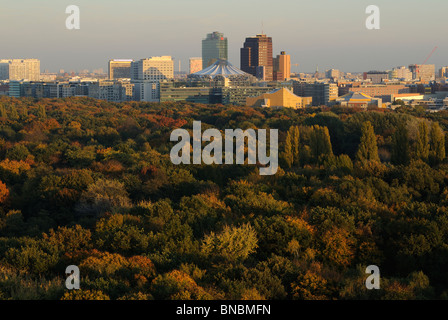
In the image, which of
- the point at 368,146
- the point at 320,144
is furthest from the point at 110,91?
the point at 368,146

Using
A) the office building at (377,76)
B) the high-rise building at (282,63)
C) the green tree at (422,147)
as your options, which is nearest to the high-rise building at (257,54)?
the high-rise building at (282,63)

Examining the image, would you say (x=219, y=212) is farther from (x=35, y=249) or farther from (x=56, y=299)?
(x=56, y=299)

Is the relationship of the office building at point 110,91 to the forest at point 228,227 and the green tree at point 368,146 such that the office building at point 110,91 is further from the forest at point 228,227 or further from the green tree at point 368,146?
the green tree at point 368,146

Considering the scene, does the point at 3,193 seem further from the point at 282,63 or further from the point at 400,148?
the point at 282,63

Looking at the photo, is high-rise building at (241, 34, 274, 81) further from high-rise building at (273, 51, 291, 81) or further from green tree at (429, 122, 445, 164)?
green tree at (429, 122, 445, 164)

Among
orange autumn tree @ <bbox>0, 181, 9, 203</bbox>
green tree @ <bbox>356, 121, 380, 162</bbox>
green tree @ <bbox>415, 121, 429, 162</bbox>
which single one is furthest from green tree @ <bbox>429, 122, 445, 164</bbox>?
orange autumn tree @ <bbox>0, 181, 9, 203</bbox>

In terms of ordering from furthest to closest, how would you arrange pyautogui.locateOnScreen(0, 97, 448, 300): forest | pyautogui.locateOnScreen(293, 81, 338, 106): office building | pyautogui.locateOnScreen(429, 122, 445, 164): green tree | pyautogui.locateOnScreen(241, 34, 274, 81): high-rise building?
pyautogui.locateOnScreen(241, 34, 274, 81): high-rise building, pyautogui.locateOnScreen(293, 81, 338, 106): office building, pyautogui.locateOnScreen(429, 122, 445, 164): green tree, pyautogui.locateOnScreen(0, 97, 448, 300): forest
